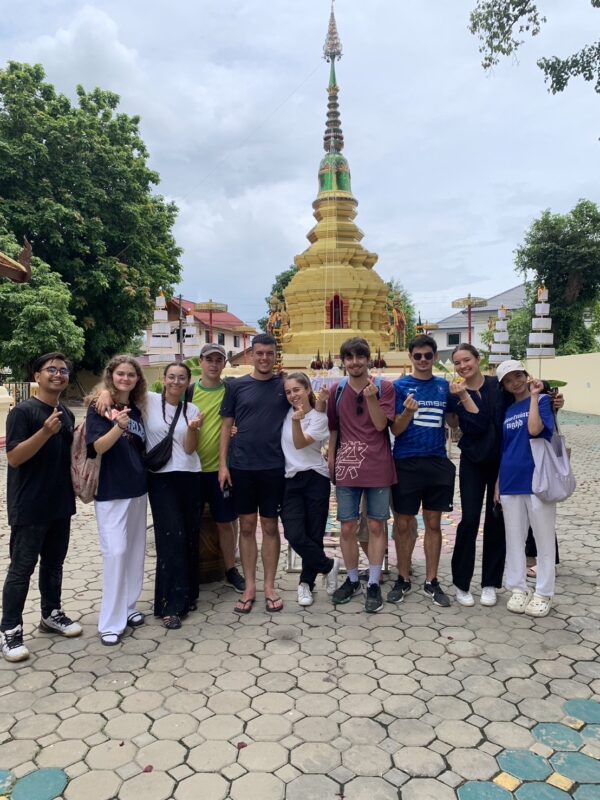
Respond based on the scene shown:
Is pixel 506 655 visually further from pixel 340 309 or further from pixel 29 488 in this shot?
pixel 340 309

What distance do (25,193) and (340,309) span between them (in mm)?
10690

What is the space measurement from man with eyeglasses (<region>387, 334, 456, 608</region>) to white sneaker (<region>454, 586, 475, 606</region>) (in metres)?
0.10

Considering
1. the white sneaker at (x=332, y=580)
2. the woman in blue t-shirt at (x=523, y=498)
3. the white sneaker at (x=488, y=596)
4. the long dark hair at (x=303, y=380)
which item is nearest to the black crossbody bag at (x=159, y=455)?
the long dark hair at (x=303, y=380)

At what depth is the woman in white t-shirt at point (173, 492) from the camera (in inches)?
147

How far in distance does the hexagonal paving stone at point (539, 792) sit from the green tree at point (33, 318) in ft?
51.1

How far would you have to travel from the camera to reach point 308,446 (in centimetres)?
389

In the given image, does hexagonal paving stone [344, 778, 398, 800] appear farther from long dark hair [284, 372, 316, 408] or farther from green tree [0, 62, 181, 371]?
green tree [0, 62, 181, 371]

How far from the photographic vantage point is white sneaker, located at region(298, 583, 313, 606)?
4.00m

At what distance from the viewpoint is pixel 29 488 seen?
3330 mm

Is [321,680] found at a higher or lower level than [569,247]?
lower

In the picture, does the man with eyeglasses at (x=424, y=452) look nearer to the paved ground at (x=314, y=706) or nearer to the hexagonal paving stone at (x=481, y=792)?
the paved ground at (x=314, y=706)

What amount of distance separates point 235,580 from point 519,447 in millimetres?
2288

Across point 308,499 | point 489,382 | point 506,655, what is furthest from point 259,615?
point 489,382

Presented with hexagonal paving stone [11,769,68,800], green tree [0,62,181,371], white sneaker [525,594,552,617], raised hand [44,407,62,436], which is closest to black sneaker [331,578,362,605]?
white sneaker [525,594,552,617]
